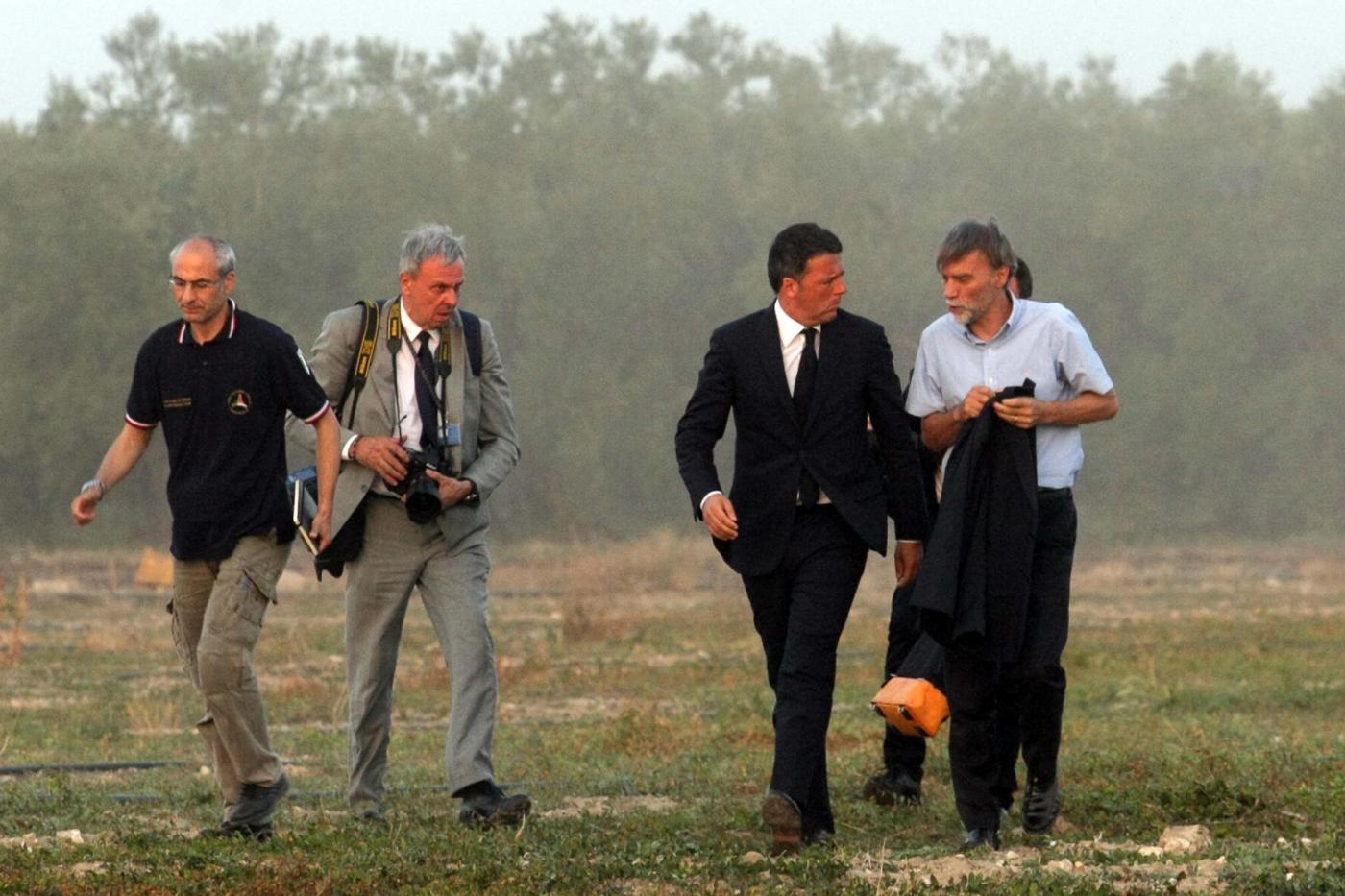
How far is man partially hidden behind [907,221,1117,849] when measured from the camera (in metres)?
7.78

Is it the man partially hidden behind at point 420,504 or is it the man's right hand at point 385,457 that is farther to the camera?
the man partially hidden behind at point 420,504

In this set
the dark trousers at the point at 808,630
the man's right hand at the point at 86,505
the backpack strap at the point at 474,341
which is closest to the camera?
the dark trousers at the point at 808,630

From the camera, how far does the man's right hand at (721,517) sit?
7625 millimetres

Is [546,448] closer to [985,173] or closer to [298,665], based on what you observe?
[985,173]

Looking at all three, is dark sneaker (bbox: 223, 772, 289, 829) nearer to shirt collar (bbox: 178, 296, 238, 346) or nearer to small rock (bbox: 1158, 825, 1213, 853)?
shirt collar (bbox: 178, 296, 238, 346)

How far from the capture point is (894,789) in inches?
364

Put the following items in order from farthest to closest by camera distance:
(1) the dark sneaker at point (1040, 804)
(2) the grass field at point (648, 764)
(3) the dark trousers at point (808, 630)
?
(1) the dark sneaker at point (1040, 804) → (3) the dark trousers at point (808, 630) → (2) the grass field at point (648, 764)

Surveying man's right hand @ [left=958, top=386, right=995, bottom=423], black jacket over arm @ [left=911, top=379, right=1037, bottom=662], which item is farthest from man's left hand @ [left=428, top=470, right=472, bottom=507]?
man's right hand @ [left=958, top=386, right=995, bottom=423]

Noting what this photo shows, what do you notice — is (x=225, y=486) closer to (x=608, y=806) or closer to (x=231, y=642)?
(x=231, y=642)

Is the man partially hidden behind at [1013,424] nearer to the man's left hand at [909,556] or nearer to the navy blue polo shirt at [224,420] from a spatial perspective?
the man's left hand at [909,556]

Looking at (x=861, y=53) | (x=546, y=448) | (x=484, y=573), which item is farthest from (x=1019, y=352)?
(x=861, y=53)

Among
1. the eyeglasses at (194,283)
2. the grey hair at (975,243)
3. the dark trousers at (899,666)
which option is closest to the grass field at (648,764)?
the dark trousers at (899,666)

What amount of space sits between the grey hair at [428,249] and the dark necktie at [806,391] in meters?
1.39

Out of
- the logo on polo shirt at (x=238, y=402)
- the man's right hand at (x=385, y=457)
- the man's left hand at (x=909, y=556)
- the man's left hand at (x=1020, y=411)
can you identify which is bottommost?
the man's left hand at (x=909, y=556)
